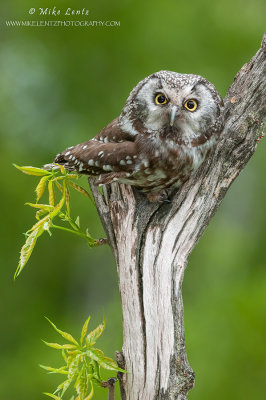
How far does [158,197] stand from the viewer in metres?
3.23

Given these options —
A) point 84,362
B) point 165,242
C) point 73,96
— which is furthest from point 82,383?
point 73,96

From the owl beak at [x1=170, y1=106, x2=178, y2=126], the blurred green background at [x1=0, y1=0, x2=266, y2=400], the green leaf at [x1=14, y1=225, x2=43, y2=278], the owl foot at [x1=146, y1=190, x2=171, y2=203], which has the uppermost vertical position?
the blurred green background at [x1=0, y1=0, x2=266, y2=400]

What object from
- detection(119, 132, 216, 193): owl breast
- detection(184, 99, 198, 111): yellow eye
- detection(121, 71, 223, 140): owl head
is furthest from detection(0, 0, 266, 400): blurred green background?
detection(184, 99, 198, 111): yellow eye

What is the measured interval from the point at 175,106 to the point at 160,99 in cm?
13

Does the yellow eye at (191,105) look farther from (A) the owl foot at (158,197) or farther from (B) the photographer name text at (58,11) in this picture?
(B) the photographer name text at (58,11)

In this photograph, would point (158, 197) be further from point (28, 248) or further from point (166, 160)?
point (28, 248)

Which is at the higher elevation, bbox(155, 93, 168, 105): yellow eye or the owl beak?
bbox(155, 93, 168, 105): yellow eye

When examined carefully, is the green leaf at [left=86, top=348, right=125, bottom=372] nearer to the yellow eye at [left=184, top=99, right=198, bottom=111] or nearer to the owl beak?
the owl beak

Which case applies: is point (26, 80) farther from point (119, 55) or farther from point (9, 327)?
point (9, 327)

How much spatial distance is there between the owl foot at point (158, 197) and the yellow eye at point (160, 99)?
494 millimetres

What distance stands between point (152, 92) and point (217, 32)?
13.4ft

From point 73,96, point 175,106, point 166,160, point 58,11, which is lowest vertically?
point 166,160

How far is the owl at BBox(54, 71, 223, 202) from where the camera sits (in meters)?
3.05

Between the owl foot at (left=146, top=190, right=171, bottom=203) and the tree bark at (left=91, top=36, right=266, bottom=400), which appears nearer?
the tree bark at (left=91, top=36, right=266, bottom=400)
